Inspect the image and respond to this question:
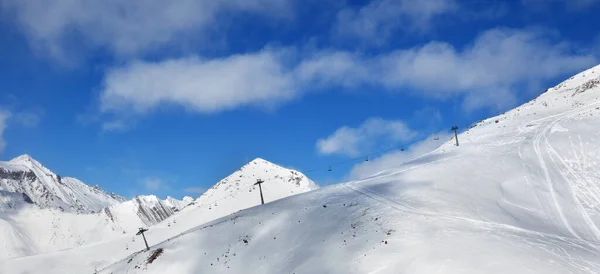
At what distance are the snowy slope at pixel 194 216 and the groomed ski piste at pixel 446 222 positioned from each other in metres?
32.6

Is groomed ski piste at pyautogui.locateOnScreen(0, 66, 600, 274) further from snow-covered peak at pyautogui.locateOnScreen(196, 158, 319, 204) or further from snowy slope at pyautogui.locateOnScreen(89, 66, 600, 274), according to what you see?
snow-covered peak at pyautogui.locateOnScreen(196, 158, 319, 204)

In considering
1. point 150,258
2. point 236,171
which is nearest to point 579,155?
point 150,258

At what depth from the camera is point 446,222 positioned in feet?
110

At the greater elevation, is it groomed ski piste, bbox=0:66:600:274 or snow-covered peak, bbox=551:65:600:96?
snow-covered peak, bbox=551:65:600:96

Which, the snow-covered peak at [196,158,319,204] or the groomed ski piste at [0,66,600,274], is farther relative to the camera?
the snow-covered peak at [196,158,319,204]

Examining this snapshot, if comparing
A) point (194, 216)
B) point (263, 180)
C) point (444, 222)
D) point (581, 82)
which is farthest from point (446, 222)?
point (581, 82)

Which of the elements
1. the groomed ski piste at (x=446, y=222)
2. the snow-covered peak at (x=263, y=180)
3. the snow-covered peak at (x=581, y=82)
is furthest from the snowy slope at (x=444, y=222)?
the snow-covered peak at (x=263, y=180)

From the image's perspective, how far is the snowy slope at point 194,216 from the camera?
87000mm

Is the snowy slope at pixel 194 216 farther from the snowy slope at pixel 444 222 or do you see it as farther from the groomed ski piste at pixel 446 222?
the snowy slope at pixel 444 222

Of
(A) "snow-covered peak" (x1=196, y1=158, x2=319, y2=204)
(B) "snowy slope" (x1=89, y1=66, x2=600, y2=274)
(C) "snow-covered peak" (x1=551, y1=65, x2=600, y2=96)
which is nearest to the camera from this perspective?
(B) "snowy slope" (x1=89, y1=66, x2=600, y2=274)

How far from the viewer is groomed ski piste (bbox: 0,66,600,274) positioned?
89.4ft

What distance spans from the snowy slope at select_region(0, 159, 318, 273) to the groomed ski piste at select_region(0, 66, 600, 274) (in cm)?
3258

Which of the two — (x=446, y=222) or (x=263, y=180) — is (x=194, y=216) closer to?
(x=263, y=180)

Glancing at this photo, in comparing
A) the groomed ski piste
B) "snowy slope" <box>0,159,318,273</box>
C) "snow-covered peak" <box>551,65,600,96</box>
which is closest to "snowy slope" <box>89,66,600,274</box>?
the groomed ski piste
